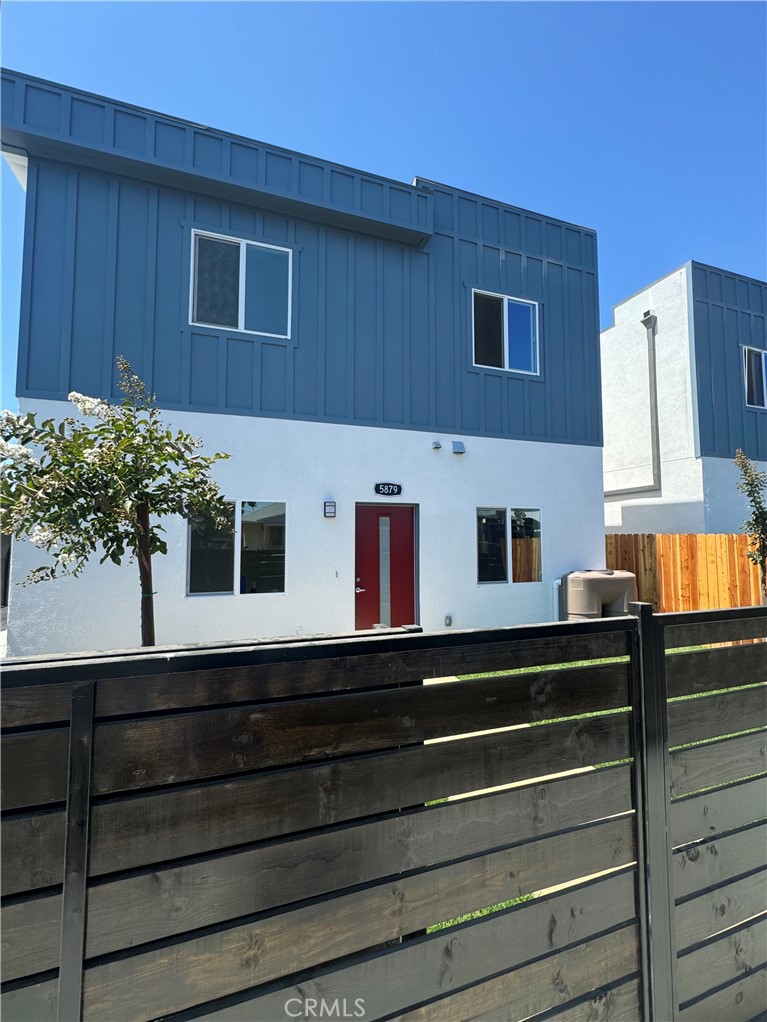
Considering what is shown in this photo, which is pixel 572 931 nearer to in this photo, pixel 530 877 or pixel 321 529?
pixel 530 877

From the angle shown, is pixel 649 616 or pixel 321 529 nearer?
pixel 649 616

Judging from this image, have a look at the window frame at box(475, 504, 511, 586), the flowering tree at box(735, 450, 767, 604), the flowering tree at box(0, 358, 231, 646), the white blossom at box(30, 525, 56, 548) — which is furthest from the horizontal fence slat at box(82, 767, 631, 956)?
the flowering tree at box(735, 450, 767, 604)

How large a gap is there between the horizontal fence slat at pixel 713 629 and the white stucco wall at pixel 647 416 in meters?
10.3

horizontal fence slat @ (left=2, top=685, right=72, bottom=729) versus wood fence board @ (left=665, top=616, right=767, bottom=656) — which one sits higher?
wood fence board @ (left=665, top=616, right=767, bottom=656)

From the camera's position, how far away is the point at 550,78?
7.01 m

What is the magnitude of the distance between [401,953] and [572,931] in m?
0.58

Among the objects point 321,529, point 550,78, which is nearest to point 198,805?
point 321,529

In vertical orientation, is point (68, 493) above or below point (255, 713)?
above

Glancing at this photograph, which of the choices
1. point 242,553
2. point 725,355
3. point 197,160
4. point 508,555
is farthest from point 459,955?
point 725,355

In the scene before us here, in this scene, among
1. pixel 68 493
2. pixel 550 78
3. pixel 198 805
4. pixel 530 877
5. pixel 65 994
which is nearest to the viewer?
pixel 65 994

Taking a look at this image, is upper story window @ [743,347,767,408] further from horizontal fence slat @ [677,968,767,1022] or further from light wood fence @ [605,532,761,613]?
horizontal fence slat @ [677,968,767,1022]

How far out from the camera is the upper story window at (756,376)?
11883 mm

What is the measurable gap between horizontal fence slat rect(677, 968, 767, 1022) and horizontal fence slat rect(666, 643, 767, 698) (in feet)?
3.40

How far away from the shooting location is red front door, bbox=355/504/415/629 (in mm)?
7562
